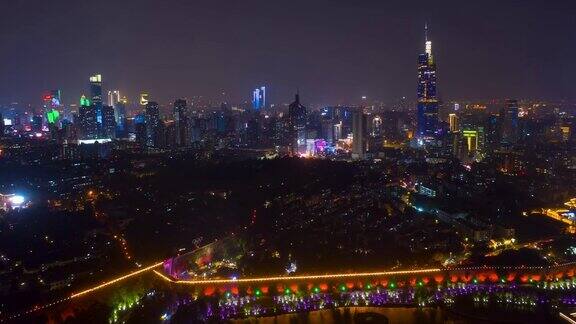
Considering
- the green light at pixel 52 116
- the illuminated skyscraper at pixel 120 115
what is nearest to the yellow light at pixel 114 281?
the illuminated skyscraper at pixel 120 115


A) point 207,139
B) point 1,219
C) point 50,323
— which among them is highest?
point 207,139

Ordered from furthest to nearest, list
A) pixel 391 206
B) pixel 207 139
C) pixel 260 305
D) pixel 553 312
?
pixel 207 139, pixel 391 206, pixel 260 305, pixel 553 312

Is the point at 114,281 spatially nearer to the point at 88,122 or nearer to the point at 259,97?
the point at 88,122

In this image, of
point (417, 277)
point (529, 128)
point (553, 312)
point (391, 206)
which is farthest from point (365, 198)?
point (529, 128)

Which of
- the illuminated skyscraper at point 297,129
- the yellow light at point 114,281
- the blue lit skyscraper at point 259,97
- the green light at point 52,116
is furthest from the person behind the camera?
the blue lit skyscraper at point 259,97

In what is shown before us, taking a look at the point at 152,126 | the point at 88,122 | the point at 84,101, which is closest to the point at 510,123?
the point at 152,126

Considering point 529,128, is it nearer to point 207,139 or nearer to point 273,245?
point 207,139

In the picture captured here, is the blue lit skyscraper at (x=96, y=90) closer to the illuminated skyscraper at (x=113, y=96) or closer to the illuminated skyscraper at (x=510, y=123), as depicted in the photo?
the illuminated skyscraper at (x=113, y=96)
